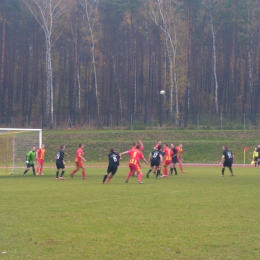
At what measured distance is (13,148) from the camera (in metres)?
33.0

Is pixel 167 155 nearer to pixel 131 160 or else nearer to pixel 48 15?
pixel 131 160

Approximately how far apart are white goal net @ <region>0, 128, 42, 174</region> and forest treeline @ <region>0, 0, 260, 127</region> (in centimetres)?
3180

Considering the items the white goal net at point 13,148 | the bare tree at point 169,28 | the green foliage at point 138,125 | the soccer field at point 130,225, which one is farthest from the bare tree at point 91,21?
the soccer field at point 130,225

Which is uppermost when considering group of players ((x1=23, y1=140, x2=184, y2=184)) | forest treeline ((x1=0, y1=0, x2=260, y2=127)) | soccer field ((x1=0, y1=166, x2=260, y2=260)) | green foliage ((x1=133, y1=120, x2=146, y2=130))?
forest treeline ((x1=0, y1=0, x2=260, y2=127))

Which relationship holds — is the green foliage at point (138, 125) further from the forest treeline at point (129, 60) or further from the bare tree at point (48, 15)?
the bare tree at point (48, 15)

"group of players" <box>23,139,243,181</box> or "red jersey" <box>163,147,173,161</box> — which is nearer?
"group of players" <box>23,139,243,181</box>

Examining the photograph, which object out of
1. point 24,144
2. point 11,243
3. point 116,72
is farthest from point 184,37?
point 11,243

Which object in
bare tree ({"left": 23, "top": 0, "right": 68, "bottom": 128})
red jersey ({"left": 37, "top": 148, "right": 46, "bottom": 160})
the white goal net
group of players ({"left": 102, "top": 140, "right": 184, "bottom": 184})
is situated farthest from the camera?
bare tree ({"left": 23, "top": 0, "right": 68, "bottom": 128})

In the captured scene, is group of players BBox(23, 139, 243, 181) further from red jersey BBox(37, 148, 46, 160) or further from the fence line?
the fence line

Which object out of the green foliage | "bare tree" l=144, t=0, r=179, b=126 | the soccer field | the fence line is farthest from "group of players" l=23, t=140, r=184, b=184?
the green foliage

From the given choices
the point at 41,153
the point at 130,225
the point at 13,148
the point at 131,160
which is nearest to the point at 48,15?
the point at 13,148

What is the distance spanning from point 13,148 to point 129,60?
4235 centimetres

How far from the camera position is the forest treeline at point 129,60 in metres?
67.8

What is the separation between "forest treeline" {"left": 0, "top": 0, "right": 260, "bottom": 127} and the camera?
222ft
